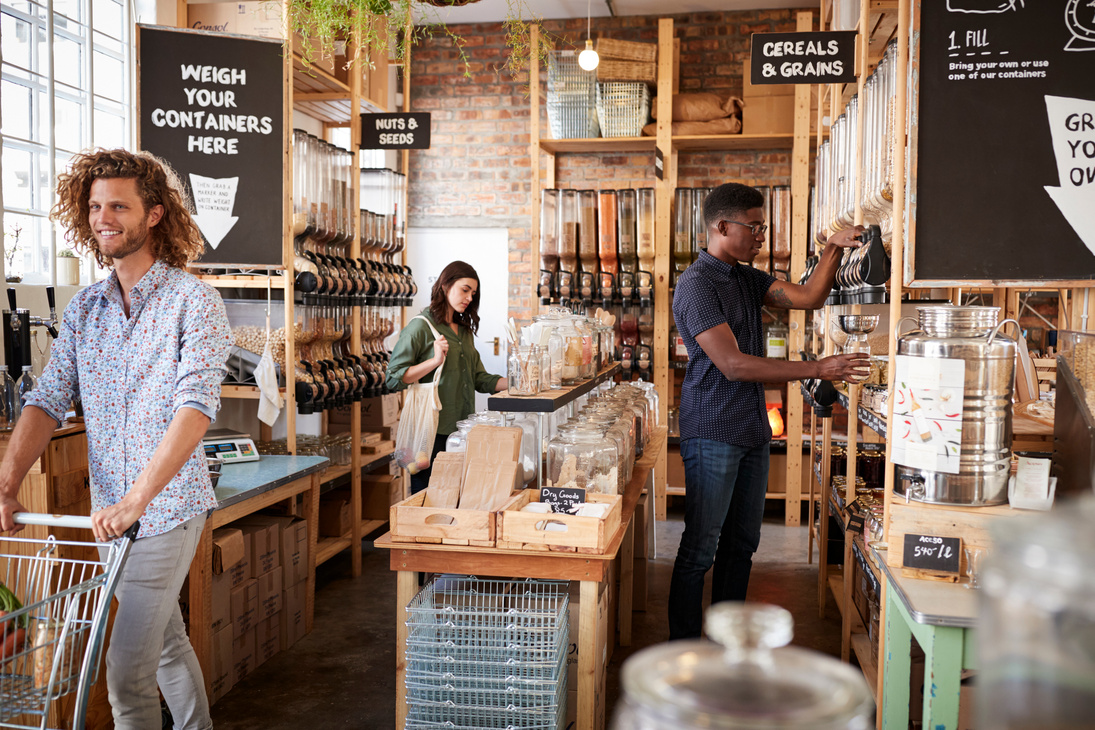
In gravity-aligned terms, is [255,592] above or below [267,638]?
above

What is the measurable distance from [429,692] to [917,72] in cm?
200

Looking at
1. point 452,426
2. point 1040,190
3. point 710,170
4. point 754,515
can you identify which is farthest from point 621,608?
point 710,170

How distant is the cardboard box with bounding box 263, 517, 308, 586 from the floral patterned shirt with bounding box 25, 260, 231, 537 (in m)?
1.70

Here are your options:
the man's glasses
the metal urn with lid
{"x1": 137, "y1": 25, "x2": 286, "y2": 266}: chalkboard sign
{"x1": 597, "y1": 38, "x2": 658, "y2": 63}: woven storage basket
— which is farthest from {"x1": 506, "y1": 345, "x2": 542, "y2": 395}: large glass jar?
{"x1": 597, "y1": 38, "x2": 658, "y2": 63}: woven storage basket

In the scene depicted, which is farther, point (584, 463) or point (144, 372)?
point (584, 463)

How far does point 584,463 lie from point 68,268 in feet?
8.05

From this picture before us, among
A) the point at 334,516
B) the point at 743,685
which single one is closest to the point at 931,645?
the point at 743,685

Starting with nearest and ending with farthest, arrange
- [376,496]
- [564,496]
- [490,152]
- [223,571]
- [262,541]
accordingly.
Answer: [564,496]
[223,571]
[262,541]
[376,496]
[490,152]

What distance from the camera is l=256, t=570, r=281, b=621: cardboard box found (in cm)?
360

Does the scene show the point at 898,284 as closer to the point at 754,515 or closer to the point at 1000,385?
the point at 1000,385

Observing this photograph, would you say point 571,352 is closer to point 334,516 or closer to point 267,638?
point 267,638

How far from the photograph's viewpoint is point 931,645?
5.69 ft

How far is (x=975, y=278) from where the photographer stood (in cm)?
211

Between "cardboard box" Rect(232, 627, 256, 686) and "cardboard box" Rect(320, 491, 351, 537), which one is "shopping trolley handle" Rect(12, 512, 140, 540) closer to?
"cardboard box" Rect(232, 627, 256, 686)
